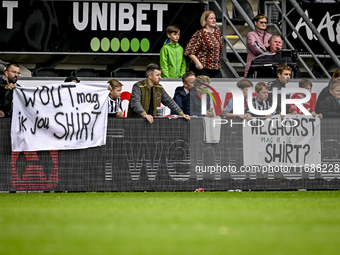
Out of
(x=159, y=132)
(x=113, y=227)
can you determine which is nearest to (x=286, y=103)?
(x=159, y=132)

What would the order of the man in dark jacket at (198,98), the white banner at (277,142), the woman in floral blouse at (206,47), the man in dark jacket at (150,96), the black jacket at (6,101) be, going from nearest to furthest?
the white banner at (277,142), the man in dark jacket at (198,98), the black jacket at (6,101), the man in dark jacket at (150,96), the woman in floral blouse at (206,47)

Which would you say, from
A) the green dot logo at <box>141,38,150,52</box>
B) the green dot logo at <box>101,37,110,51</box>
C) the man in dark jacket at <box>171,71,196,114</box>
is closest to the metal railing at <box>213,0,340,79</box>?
the green dot logo at <box>141,38,150,52</box>

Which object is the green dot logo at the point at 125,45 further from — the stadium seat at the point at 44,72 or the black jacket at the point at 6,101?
the black jacket at the point at 6,101

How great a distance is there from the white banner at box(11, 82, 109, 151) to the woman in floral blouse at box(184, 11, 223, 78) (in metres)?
3.44

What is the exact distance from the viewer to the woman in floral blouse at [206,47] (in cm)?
1523

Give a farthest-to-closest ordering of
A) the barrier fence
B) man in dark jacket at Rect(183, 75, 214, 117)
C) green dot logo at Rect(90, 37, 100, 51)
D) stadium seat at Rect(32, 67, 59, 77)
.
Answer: green dot logo at Rect(90, 37, 100, 51)
stadium seat at Rect(32, 67, 59, 77)
man in dark jacket at Rect(183, 75, 214, 117)
the barrier fence

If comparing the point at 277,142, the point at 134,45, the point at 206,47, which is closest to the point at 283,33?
the point at 206,47

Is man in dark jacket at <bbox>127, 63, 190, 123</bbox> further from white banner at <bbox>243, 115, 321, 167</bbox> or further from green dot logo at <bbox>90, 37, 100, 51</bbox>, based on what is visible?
green dot logo at <bbox>90, 37, 100, 51</bbox>

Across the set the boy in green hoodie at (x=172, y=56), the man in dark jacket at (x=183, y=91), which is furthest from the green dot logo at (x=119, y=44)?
the man in dark jacket at (x=183, y=91)

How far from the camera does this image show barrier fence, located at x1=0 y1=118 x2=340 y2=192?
40.1ft

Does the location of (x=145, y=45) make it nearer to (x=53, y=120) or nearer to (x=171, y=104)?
(x=171, y=104)

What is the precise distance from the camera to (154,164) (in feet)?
40.1

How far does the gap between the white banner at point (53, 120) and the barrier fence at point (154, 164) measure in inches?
4.9

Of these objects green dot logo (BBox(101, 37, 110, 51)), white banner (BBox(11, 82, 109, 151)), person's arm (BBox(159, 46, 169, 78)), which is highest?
green dot logo (BBox(101, 37, 110, 51))
